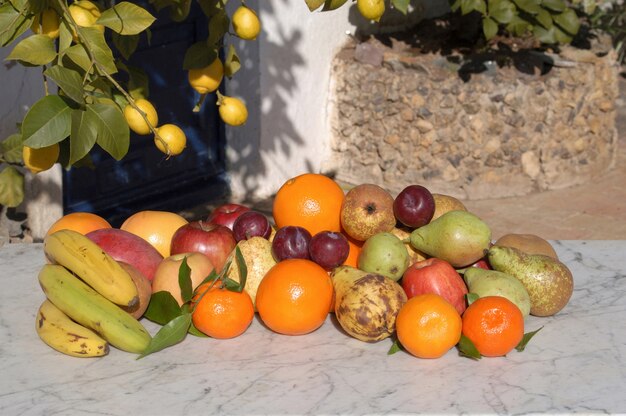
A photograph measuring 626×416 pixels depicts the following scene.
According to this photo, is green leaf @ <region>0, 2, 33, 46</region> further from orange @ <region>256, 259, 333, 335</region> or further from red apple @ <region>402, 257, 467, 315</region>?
red apple @ <region>402, 257, 467, 315</region>

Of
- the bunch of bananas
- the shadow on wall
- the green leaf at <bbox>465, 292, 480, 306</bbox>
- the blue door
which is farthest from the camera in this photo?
the shadow on wall

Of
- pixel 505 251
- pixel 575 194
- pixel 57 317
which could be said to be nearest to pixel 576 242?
pixel 505 251

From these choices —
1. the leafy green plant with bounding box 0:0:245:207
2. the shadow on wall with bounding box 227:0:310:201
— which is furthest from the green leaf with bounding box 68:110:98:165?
the shadow on wall with bounding box 227:0:310:201

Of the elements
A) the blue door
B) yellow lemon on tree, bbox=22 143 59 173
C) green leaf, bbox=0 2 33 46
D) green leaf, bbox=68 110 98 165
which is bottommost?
the blue door

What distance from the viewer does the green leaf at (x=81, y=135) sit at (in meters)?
1.81

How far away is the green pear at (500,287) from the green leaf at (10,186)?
4.74 ft

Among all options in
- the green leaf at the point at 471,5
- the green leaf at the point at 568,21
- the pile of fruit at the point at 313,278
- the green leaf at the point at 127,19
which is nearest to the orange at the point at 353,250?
the pile of fruit at the point at 313,278

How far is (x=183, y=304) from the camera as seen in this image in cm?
208

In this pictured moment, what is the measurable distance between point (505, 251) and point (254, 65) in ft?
12.0

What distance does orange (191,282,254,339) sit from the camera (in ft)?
6.61

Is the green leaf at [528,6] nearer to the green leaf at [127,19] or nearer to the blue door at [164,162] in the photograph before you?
the blue door at [164,162]

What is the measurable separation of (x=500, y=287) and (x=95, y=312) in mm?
882

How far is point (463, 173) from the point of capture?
609 centimetres

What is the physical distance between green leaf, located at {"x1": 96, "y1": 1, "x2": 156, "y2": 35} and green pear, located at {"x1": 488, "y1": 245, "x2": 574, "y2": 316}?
3.06ft
